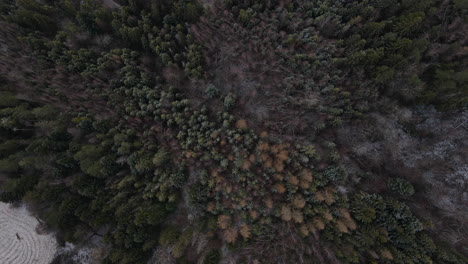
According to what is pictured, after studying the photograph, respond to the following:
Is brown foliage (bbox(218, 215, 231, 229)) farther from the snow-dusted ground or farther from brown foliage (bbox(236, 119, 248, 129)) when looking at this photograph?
the snow-dusted ground

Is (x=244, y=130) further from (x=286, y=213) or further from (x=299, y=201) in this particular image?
(x=286, y=213)

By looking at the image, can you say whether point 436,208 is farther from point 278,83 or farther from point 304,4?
point 304,4

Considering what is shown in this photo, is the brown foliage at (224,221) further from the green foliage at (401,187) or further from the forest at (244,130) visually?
the green foliage at (401,187)

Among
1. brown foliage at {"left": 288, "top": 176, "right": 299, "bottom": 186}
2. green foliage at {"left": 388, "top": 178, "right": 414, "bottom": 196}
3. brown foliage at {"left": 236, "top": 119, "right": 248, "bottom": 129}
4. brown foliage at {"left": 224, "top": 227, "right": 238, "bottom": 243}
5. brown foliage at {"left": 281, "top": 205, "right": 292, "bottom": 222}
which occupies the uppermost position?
Answer: green foliage at {"left": 388, "top": 178, "right": 414, "bottom": 196}

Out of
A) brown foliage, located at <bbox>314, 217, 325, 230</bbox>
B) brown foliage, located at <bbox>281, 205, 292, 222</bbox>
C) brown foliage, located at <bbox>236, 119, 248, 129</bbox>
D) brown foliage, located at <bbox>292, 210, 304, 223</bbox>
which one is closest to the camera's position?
brown foliage, located at <bbox>314, 217, 325, 230</bbox>

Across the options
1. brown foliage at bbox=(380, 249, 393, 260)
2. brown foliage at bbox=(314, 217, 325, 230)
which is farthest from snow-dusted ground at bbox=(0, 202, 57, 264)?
brown foliage at bbox=(380, 249, 393, 260)

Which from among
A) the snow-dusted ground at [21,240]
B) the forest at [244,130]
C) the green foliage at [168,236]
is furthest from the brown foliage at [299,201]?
the snow-dusted ground at [21,240]
